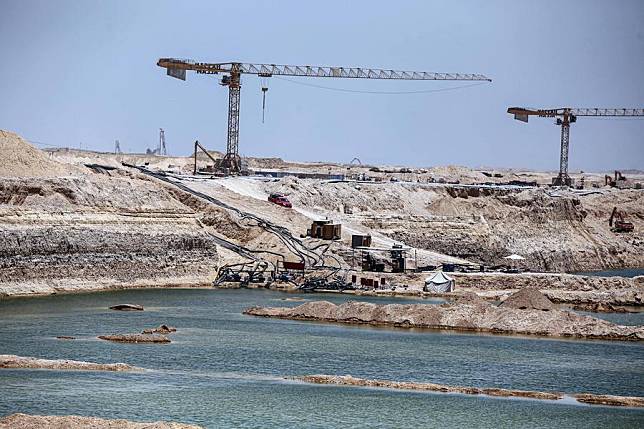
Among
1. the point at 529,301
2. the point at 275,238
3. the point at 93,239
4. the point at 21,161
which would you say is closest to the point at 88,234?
the point at 93,239

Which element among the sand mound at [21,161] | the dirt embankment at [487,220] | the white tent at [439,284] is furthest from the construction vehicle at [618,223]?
the sand mound at [21,161]

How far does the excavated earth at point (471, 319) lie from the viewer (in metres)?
57.7

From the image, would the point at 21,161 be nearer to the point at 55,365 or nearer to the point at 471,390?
the point at 55,365

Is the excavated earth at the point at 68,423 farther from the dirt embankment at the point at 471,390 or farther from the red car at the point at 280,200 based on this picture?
the red car at the point at 280,200

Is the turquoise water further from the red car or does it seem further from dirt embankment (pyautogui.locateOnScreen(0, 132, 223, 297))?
the red car

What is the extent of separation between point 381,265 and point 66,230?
77.4 ft

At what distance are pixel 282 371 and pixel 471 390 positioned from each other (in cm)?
706

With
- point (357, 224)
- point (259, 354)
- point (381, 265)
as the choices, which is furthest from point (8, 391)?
point (357, 224)

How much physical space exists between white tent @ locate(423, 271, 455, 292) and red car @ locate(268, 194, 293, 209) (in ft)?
93.1

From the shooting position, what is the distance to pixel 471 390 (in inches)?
1625

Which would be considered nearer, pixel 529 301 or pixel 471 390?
pixel 471 390

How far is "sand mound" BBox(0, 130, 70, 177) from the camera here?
287 feet

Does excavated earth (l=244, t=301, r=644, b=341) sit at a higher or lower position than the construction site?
lower

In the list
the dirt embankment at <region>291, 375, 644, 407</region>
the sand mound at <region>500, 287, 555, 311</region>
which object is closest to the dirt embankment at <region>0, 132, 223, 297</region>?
the sand mound at <region>500, 287, 555, 311</region>
